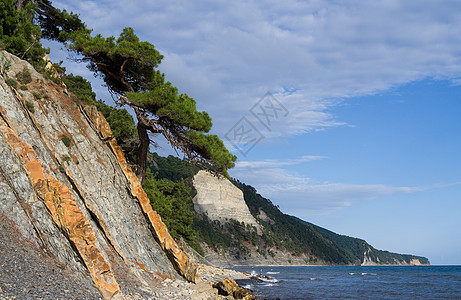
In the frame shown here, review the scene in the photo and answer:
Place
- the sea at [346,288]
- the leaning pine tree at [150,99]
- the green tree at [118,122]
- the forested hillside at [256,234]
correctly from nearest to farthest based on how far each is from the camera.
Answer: the leaning pine tree at [150,99], the green tree at [118,122], the sea at [346,288], the forested hillside at [256,234]

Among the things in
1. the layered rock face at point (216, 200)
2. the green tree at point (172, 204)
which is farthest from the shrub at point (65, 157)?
the layered rock face at point (216, 200)

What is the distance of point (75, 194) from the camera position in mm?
14023

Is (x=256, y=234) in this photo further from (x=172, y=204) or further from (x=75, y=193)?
(x=75, y=193)

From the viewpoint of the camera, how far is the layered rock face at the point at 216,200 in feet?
320

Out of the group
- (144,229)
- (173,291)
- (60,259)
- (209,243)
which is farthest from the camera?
(209,243)

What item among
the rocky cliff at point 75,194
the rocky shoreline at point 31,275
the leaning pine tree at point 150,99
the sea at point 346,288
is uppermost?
the leaning pine tree at point 150,99

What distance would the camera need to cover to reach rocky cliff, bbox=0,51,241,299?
1116 cm

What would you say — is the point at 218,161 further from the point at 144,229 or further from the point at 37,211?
the point at 37,211

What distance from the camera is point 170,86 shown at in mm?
18219

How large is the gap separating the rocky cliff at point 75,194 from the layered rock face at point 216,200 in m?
78.9

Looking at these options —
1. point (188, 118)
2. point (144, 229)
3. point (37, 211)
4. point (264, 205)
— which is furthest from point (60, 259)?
point (264, 205)

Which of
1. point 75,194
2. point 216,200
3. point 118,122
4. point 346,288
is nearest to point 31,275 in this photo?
point 75,194

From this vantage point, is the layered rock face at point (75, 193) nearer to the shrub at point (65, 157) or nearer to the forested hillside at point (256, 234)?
the shrub at point (65, 157)

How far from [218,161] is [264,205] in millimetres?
112152
